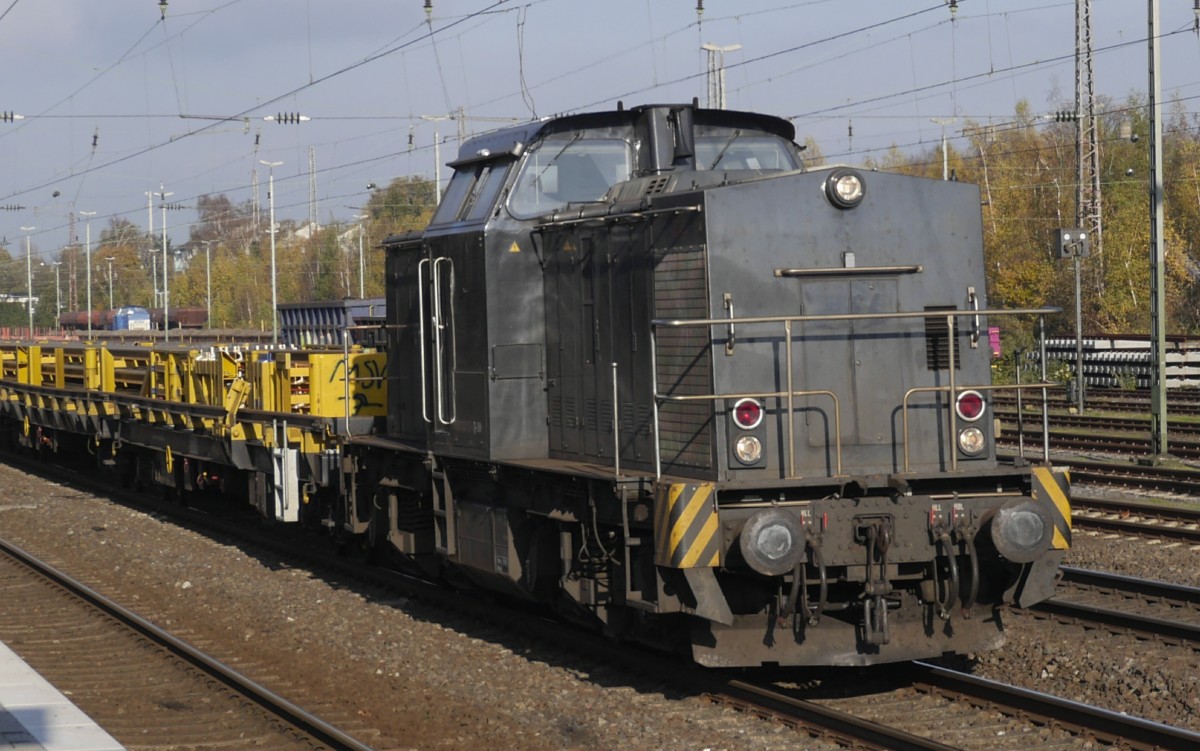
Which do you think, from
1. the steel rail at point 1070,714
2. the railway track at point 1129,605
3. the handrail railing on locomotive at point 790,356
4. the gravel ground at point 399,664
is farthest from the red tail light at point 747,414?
the railway track at point 1129,605

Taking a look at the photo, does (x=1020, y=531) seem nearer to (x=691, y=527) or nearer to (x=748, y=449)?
(x=748, y=449)

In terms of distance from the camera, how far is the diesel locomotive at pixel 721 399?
23.0 ft

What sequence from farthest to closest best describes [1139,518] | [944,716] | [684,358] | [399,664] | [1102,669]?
1. [1139,518]
2. [399,664]
3. [1102,669]
4. [684,358]
5. [944,716]

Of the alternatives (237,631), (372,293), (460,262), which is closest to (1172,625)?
(460,262)

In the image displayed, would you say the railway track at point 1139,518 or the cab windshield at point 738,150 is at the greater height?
the cab windshield at point 738,150

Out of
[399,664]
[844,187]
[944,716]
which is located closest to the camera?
[944,716]

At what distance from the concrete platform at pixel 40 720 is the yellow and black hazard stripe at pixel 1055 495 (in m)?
5.11

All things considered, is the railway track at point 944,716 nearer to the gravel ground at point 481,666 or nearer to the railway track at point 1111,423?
the gravel ground at point 481,666

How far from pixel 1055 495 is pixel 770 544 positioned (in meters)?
1.77

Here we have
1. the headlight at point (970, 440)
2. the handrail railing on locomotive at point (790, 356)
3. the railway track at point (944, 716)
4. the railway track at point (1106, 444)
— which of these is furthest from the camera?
the railway track at point (1106, 444)

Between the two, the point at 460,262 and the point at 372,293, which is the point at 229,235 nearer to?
the point at 372,293

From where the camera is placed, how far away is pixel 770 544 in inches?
266

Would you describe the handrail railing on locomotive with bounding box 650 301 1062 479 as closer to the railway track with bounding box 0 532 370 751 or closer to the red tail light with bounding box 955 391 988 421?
the red tail light with bounding box 955 391 988 421

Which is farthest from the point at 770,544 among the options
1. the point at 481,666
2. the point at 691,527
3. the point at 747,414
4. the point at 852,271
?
the point at 481,666
